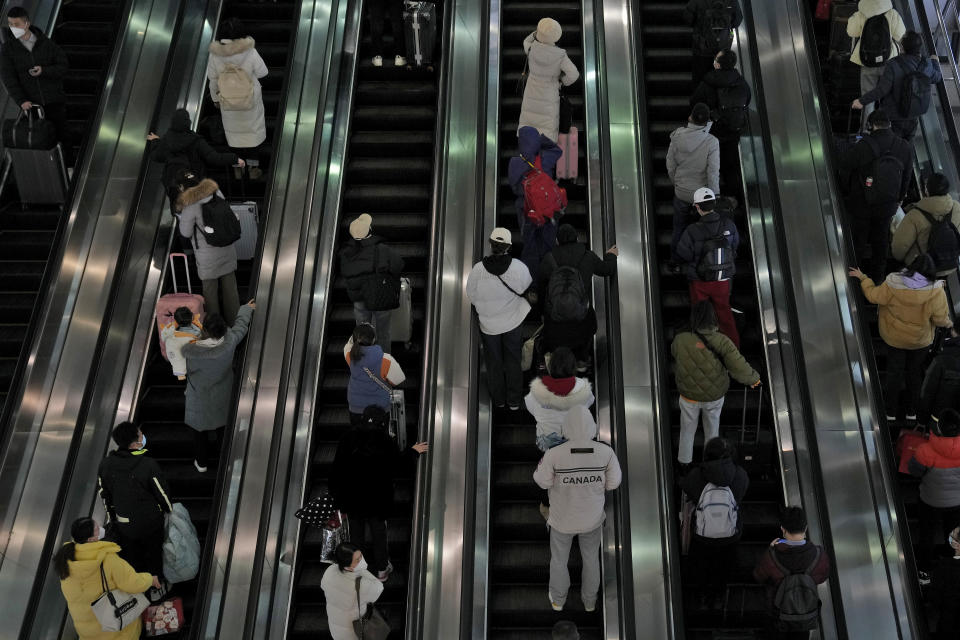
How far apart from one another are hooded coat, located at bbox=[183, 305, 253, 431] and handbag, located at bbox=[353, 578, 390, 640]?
223cm

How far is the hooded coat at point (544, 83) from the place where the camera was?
10.8 m

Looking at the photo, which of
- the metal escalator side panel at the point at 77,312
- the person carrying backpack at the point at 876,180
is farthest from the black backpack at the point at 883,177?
the metal escalator side panel at the point at 77,312

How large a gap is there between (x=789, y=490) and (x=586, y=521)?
187 centimetres

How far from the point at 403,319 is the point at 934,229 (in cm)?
426

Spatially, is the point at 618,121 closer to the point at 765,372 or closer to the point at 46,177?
the point at 765,372

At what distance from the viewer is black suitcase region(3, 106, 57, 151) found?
1151 centimetres

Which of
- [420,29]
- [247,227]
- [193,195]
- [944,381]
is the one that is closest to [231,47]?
[247,227]

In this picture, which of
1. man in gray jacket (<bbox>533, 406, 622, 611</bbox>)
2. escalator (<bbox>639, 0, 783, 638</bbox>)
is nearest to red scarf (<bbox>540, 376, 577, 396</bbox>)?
man in gray jacket (<bbox>533, 406, 622, 611</bbox>)

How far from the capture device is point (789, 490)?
923 cm

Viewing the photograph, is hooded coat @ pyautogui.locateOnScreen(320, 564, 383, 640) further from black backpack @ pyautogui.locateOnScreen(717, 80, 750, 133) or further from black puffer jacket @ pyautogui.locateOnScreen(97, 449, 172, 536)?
black backpack @ pyautogui.locateOnScreen(717, 80, 750, 133)

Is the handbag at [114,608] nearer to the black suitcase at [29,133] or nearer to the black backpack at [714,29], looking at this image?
the black suitcase at [29,133]

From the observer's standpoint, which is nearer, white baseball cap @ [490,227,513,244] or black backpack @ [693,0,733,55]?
white baseball cap @ [490,227,513,244]

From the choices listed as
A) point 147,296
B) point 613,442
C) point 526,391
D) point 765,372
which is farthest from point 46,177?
point 765,372

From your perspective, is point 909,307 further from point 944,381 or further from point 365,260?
point 365,260
